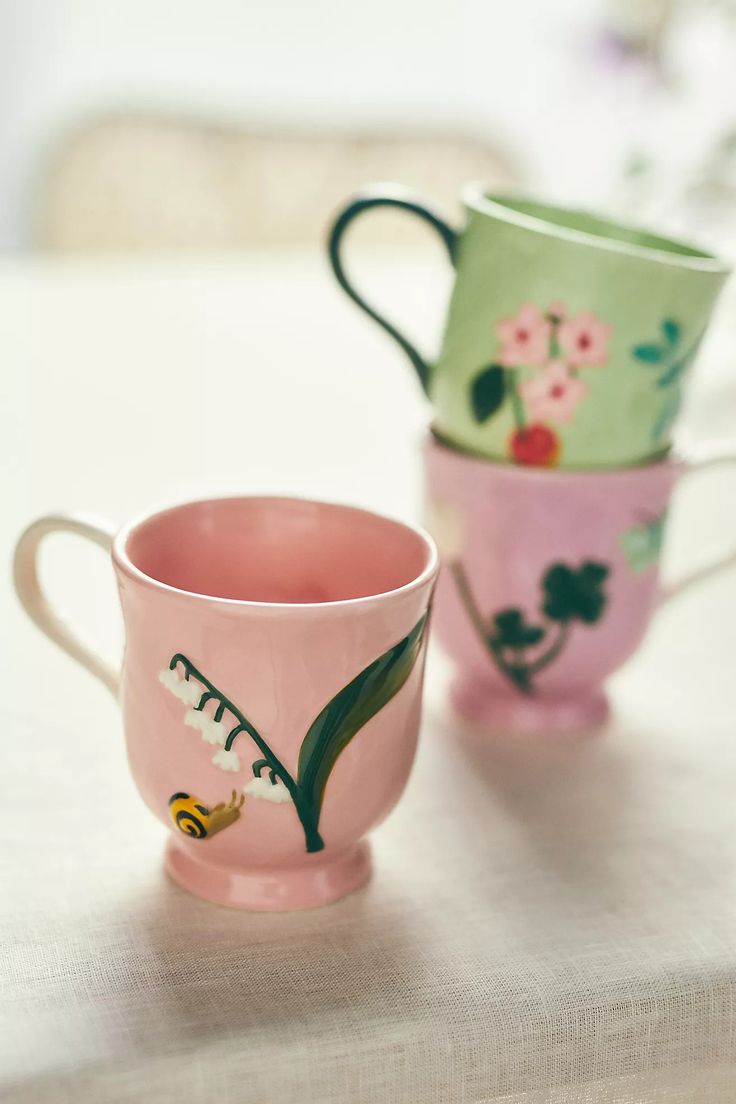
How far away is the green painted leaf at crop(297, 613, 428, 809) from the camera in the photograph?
385 millimetres

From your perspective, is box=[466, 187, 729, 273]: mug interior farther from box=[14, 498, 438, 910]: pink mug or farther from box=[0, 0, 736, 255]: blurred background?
box=[0, 0, 736, 255]: blurred background

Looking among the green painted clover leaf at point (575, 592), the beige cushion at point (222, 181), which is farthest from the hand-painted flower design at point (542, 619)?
the beige cushion at point (222, 181)

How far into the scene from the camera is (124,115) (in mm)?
2141

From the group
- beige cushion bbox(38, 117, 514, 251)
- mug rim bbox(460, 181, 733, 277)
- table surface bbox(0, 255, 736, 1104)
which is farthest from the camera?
beige cushion bbox(38, 117, 514, 251)

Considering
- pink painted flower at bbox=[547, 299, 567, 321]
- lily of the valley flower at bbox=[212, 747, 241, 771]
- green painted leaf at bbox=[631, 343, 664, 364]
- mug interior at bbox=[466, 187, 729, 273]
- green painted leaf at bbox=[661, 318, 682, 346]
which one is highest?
mug interior at bbox=[466, 187, 729, 273]

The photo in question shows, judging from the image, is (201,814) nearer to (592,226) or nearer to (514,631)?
(514,631)

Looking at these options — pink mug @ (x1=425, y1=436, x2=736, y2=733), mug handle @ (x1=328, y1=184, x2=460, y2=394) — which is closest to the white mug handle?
pink mug @ (x1=425, y1=436, x2=736, y2=733)

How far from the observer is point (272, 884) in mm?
410

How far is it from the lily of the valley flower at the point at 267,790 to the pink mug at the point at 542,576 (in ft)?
0.57

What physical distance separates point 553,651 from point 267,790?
19cm

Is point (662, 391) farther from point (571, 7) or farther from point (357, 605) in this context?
point (571, 7)

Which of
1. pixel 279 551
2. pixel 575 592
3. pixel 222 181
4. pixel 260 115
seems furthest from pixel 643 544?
pixel 260 115

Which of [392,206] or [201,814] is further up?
[392,206]

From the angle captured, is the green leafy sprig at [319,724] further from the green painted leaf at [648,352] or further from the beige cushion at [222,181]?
the beige cushion at [222,181]
